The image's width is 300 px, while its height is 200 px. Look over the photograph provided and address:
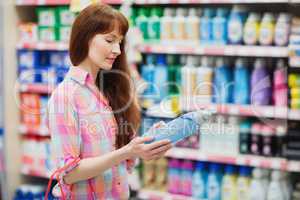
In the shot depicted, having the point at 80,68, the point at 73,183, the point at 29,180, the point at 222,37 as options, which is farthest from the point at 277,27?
the point at 29,180

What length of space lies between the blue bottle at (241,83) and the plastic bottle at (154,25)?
Answer: 1.69 ft

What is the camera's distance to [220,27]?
260 cm

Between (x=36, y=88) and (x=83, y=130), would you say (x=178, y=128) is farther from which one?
(x=36, y=88)

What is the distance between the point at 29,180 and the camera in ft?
11.4

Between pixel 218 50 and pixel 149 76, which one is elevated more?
pixel 218 50

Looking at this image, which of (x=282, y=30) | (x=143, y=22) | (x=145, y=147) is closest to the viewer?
(x=145, y=147)

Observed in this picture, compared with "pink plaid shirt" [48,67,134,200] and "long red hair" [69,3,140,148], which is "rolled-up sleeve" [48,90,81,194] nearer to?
"pink plaid shirt" [48,67,134,200]

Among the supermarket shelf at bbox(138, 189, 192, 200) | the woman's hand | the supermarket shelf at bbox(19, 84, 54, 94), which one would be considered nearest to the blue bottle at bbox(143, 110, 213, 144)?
the woman's hand

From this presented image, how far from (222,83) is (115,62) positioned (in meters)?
1.13

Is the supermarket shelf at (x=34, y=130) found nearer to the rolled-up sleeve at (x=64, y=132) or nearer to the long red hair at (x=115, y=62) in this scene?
the long red hair at (x=115, y=62)

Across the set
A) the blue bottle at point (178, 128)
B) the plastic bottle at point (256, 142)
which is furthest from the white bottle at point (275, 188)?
the blue bottle at point (178, 128)

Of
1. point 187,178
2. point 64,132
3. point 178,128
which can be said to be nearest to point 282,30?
point 187,178

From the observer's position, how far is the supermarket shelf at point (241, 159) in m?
2.51

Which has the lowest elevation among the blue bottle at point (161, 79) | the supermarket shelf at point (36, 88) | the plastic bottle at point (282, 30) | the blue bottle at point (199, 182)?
the blue bottle at point (199, 182)
